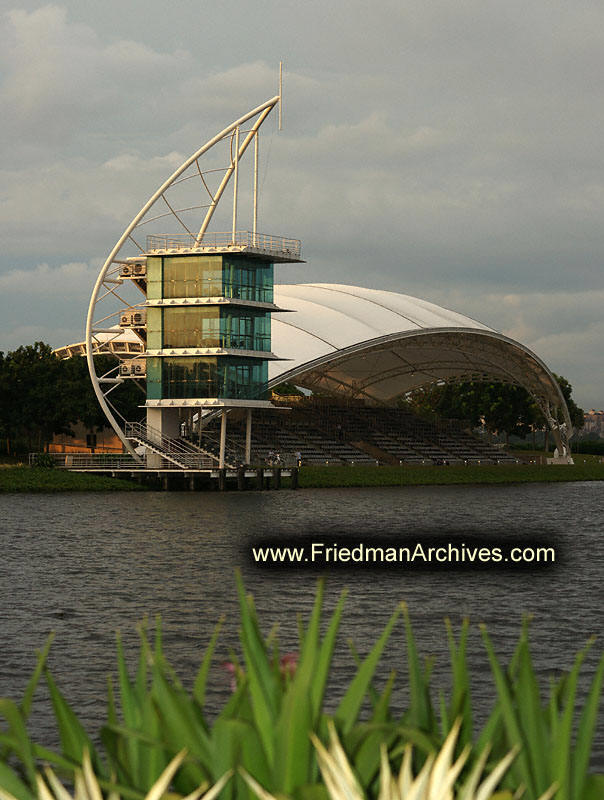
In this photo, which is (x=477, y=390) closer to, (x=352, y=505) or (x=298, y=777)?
(x=352, y=505)

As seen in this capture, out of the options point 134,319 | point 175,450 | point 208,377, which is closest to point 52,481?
point 175,450

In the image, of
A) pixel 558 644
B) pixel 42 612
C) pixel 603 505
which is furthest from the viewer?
pixel 603 505

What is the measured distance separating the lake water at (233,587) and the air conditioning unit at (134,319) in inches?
797

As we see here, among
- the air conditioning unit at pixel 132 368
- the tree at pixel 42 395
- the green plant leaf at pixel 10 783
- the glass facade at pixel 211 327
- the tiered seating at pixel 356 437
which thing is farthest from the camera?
the tiered seating at pixel 356 437

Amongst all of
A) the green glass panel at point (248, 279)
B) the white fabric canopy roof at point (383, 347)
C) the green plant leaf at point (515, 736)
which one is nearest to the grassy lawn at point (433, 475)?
the white fabric canopy roof at point (383, 347)

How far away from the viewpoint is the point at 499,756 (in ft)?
20.9

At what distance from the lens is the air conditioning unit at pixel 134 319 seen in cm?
7894

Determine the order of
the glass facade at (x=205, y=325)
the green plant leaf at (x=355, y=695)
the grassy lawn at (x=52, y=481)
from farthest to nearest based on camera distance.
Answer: the glass facade at (x=205, y=325), the grassy lawn at (x=52, y=481), the green plant leaf at (x=355, y=695)

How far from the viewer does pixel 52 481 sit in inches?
2808

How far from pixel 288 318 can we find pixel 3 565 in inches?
2554

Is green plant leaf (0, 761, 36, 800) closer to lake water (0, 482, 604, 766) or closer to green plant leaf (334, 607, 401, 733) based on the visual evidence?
green plant leaf (334, 607, 401, 733)

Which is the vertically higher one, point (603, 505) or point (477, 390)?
point (477, 390)

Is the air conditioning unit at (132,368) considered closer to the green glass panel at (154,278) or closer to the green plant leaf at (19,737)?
the green glass panel at (154,278)

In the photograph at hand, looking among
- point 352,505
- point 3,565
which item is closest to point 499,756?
point 3,565
